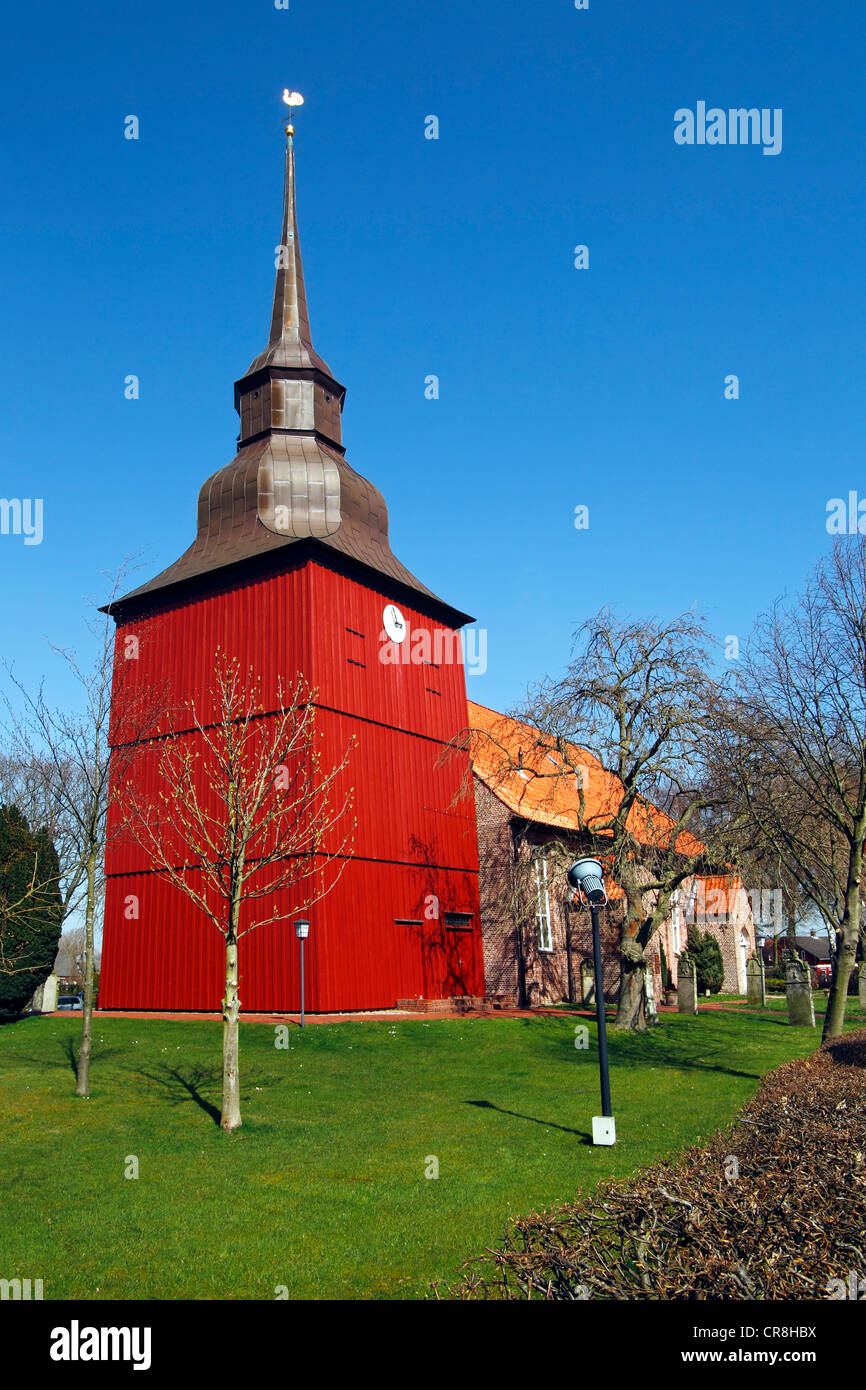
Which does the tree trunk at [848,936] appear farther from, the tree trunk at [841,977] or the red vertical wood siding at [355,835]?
the red vertical wood siding at [355,835]

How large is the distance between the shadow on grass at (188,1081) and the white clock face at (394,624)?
46.5 feet

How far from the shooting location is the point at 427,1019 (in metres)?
21.5

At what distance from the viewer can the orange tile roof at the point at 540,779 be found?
22.5 meters

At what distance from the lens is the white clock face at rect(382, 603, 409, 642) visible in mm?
27125

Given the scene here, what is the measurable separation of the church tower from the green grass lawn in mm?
3003

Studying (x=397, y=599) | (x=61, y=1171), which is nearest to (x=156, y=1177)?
(x=61, y=1171)

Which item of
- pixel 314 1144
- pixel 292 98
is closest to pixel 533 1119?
pixel 314 1144

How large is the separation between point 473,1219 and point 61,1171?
15.4ft

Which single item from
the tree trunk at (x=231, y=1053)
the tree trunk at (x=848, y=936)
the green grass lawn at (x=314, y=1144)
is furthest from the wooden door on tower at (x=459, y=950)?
the tree trunk at (x=231, y=1053)

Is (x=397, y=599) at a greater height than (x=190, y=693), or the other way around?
(x=397, y=599)

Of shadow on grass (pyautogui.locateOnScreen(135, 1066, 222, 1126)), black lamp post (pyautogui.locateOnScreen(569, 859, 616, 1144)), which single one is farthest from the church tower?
black lamp post (pyautogui.locateOnScreen(569, 859, 616, 1144))

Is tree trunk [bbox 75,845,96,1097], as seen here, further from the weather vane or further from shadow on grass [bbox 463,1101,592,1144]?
the weather vane
